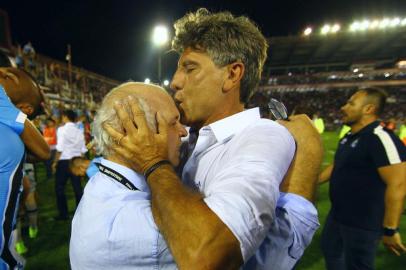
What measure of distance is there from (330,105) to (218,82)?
5110 cm

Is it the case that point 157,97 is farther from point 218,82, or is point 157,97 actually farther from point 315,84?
point 315,84

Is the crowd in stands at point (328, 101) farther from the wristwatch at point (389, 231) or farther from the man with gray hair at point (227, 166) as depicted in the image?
the man with gray hair at point (227, 166)

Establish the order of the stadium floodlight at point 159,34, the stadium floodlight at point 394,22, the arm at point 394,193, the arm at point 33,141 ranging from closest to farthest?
the arm at point 33,141
the arm at point 394,193
the stadium floodlight at point 159,34
the stadium floodlight at point 394,22

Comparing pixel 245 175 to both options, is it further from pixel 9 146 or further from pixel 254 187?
pixel 9 146

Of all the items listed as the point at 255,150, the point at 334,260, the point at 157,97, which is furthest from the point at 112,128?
the point at 334,260

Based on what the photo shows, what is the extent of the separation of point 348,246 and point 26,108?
320 centimetres

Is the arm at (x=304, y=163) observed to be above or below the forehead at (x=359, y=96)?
below

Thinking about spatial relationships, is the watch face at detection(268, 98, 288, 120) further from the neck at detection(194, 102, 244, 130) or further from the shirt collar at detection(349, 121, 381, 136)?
the shirt collar at detection(349, 121, 381, 136)

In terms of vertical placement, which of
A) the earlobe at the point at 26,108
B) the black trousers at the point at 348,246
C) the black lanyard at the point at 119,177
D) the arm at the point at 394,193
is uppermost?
the earlobe at the point at 26,108

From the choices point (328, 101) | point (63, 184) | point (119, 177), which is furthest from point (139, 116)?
point (328, 101)

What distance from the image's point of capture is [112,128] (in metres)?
1.16

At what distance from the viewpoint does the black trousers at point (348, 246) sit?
9.57 ft

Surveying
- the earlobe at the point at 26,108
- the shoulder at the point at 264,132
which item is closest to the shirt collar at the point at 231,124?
the shoulder at the point at 264,132

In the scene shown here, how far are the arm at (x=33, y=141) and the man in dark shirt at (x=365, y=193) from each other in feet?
9.37
